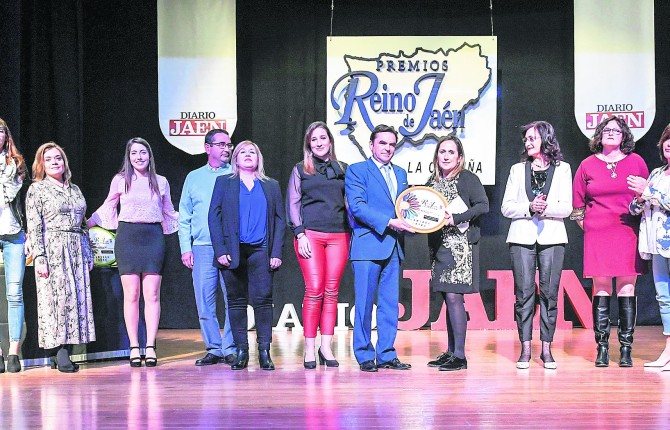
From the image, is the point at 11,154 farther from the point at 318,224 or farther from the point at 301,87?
the point at 301,87

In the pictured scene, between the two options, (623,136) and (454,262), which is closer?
(454,262)

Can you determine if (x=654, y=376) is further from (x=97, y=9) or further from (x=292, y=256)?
(x=97, y=9)

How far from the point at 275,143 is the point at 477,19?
212 centimetres

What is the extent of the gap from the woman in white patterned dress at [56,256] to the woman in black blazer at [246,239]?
88 centimetres

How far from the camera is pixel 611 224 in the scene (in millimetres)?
5660

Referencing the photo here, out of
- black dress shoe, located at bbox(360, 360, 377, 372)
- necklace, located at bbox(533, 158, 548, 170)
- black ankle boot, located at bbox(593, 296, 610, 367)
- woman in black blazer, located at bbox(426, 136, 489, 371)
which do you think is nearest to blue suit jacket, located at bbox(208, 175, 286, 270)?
black dress shoe, located at bbox(360, 360, 377, 372)

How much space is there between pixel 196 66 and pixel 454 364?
3849 millimetres

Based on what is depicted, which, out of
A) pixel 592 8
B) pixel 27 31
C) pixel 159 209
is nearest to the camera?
pixel 159 209

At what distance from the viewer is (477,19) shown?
27.4 feet

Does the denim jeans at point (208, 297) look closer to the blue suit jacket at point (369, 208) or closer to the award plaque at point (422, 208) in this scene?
the blue suit jacket at point (369, 208)

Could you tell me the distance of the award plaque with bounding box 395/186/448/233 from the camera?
5.38 meters

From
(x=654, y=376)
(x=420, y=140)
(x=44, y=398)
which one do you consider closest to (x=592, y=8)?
(x=420, y=140)

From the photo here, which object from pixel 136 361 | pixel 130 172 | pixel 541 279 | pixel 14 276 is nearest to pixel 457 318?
pixel 541 279

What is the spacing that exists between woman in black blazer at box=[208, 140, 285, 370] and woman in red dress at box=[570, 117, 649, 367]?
190 centimetres
